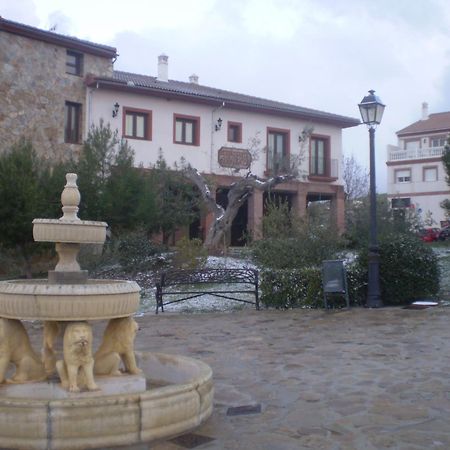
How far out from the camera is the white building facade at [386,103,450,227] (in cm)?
5047

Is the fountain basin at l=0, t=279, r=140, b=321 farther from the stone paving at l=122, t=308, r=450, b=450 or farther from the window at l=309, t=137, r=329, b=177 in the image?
the window at l=309, t=137, r=329, b=177

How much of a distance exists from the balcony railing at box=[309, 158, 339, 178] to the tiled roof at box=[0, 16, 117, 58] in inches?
454

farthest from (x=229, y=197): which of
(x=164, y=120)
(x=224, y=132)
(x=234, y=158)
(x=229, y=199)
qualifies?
(x=224, y=132)

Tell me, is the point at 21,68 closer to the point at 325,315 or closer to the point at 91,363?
the point at 325,315

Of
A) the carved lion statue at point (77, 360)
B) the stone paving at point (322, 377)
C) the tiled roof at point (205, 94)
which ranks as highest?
the tiled roof at point (205, 94)

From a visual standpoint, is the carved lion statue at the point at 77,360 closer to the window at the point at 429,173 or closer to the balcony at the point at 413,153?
the balcony at the point at 413,153

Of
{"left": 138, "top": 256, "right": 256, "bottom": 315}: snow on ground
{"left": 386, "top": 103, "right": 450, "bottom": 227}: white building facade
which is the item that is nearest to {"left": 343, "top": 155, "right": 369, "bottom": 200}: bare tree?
{"left": 386, "top": 103, "right": 450, "bottom": 227}: white building facade

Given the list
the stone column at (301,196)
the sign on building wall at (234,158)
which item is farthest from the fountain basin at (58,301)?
the stone column at (301,196)

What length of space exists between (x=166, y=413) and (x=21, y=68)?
21.5 m

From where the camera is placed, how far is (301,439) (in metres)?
4.84

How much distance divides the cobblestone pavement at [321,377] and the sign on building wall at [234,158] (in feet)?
57.8

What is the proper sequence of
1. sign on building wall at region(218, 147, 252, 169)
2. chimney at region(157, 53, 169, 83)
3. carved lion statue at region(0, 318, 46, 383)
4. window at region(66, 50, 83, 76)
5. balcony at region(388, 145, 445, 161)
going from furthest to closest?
balcony at region(388, 145, 445, 161)
chimney at region(157, 53, 169, 83)
sign on building wall at region(218, 147, 252, 169)
window at region(66, 50, 83, 76)
carved lion statue at region(0, 318, 46, 383)

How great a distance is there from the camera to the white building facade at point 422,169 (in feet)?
166

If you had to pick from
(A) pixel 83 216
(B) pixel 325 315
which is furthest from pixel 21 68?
(B) pixel 325 315
